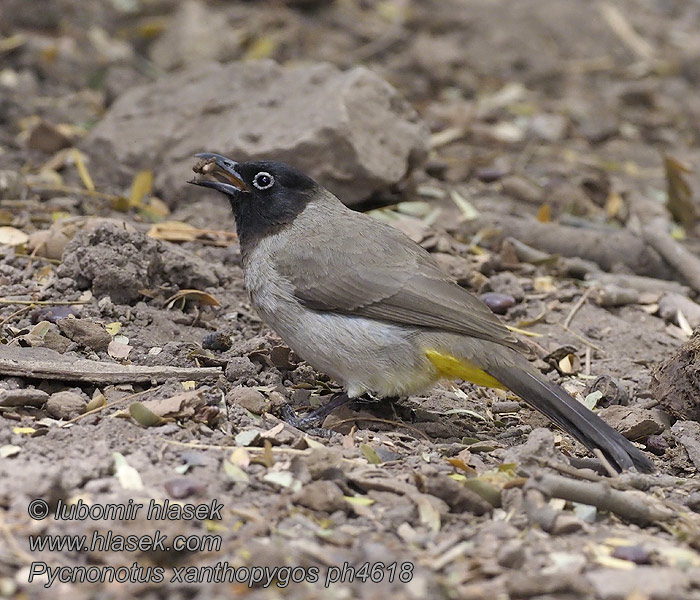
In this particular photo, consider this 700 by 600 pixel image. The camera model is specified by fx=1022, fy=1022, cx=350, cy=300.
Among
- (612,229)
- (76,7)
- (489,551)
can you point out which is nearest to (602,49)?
(612,229)

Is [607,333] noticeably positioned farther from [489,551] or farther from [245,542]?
[245,542]

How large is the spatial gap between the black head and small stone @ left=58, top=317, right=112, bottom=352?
0.89 meters

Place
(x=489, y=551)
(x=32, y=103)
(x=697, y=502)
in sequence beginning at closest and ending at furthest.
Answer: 1. (x=489, y=551)
2. (x=697, y=502)
3. (x=32, y=103)

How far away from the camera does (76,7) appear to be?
932 centimetres

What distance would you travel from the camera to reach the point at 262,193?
534 cm

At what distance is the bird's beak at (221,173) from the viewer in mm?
5320

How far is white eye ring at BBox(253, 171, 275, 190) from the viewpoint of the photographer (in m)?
5.34

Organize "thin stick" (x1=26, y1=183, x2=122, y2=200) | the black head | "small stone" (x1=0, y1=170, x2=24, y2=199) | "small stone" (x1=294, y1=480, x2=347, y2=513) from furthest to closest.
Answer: "thin stick" (x1=26, y1=183, x2=122, y2=200), "small stone" (x1=0, y1=170, x2=24, y2=199), the black head, "small stone" (x1=294, y1=480, x2=347, y2=513)

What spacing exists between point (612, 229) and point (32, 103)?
4.58 metres

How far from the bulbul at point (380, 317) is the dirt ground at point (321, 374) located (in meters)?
0.25

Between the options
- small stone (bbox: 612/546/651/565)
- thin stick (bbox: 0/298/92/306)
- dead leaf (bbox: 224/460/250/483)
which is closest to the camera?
small stone (bbox: 612/546/651/565)

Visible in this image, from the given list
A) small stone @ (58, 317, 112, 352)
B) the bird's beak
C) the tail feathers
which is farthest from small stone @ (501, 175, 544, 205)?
small stone @ (58, 317, 112, 352)

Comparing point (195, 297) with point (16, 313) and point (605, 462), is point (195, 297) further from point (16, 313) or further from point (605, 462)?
point (605, 462)

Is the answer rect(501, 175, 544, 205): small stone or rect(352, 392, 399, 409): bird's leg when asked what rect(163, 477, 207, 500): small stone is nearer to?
rect(352, 392, 399, 409): bird's leg
